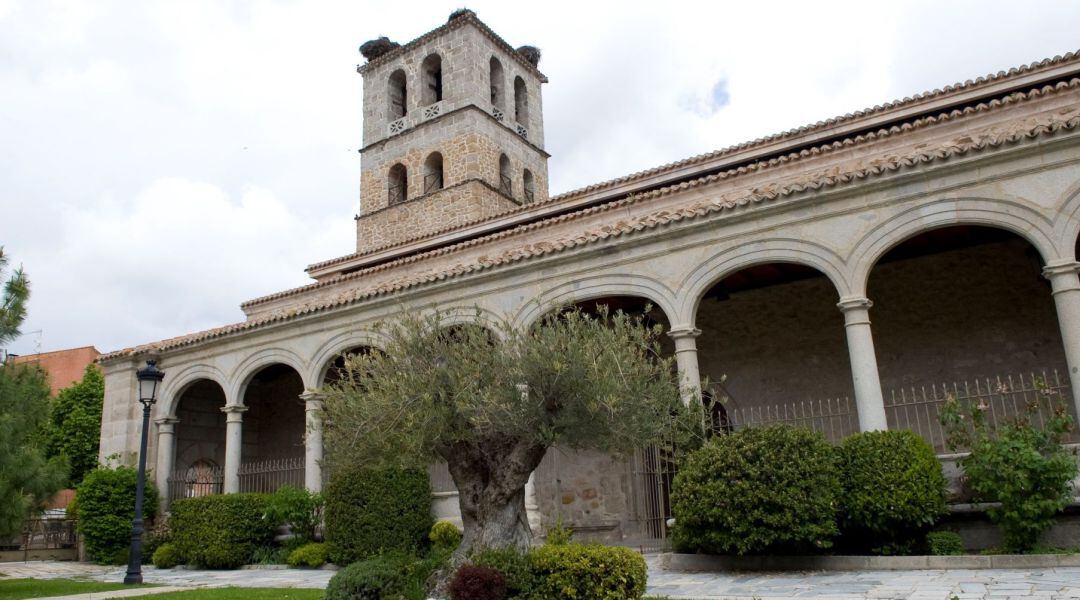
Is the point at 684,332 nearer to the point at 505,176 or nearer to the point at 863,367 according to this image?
the point at 863,367

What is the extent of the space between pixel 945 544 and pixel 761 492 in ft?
7.41

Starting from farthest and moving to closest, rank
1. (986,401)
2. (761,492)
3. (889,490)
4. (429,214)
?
1. (429,214)
2. (986,401)
3. (889,490)
4. (761,492)

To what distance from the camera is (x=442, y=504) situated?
1411cm

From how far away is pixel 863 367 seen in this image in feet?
37.3

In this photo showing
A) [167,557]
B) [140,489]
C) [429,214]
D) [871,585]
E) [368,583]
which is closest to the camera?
[368,583]

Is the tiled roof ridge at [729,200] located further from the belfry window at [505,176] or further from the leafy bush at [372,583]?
the belfry window at [505,176]

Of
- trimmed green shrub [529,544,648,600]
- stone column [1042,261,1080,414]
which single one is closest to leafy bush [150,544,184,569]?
trimmed green shrub [529,544,648,600]

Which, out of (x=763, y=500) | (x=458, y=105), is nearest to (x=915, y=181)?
(x=763, y=500)

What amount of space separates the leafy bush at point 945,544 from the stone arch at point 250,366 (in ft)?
38.2

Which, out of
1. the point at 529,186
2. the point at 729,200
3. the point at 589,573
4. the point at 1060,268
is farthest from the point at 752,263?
the point at 529,186

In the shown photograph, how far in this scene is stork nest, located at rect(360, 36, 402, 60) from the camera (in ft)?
98.8

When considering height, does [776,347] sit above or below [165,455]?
above

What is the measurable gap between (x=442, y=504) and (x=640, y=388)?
7.21m

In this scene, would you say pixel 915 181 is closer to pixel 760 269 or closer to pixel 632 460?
pixel 760 269
